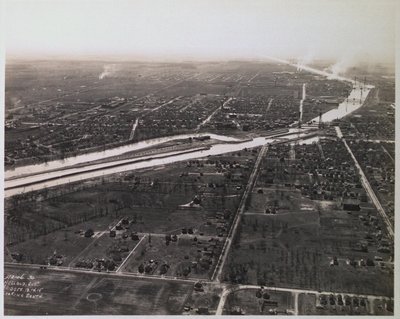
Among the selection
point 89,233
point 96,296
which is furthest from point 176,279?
point 89,233

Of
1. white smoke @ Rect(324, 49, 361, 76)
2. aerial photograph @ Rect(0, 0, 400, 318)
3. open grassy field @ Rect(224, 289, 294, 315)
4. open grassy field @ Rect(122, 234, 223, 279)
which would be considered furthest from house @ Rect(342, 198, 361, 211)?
white smoke @ Rect(324, 49, 361, 76)

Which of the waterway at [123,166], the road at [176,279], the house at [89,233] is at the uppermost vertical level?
the waterway at [123,166]

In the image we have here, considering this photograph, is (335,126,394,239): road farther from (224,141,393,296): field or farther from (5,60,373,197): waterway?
(5,60,373,197): waterway

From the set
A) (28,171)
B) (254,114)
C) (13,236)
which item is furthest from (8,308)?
(254,114)

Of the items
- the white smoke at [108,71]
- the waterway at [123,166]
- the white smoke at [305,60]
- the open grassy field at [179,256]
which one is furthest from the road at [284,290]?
the white smoke at [108,71]

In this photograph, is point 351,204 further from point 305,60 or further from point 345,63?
point 305,60

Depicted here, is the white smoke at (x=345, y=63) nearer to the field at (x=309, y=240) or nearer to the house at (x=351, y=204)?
the field at (x=309, y=240)
